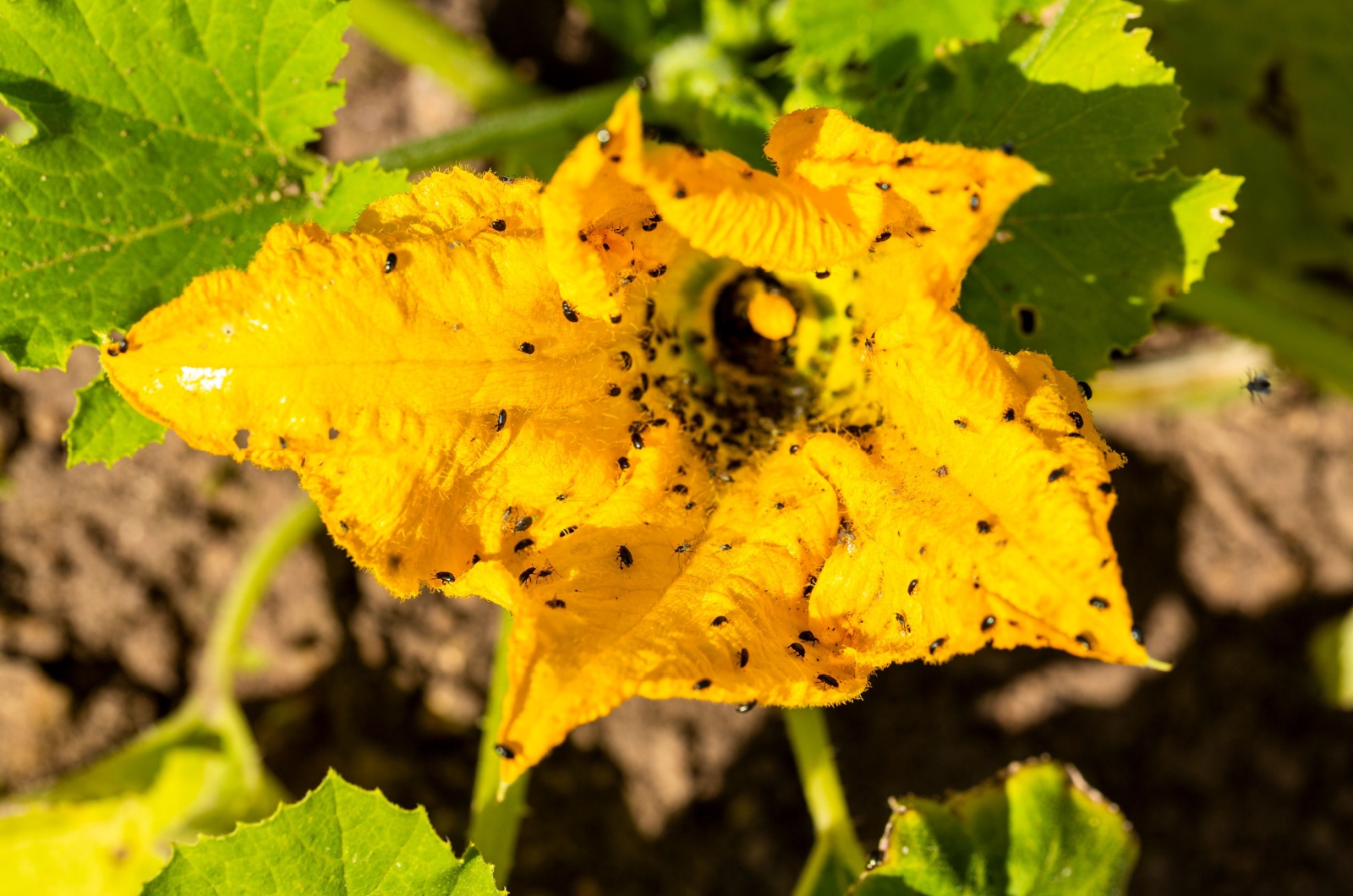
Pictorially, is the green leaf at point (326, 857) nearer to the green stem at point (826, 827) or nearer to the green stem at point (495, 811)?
the green stem at point (495, 811)

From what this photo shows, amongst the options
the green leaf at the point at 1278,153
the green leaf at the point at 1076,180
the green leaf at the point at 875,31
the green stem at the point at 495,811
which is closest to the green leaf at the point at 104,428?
the green stem at the point at 495,811

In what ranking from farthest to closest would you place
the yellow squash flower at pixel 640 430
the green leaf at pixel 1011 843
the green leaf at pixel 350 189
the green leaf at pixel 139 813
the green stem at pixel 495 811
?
the green leaf at pixel 139 813, the green stem at pixel 495 811, the green leaf at pixel 1011 843, the green leaf at pixel 350 189, the yellow squash flower at pixel 640 430

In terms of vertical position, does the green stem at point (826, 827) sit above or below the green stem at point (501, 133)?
below

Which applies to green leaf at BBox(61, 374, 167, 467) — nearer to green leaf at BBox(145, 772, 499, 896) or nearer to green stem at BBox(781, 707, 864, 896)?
green leaf at BBox(145, 772, 499, 896)

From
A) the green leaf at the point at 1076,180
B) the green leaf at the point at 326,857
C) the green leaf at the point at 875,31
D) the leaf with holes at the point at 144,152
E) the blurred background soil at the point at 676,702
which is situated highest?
the leaf with holes at the point at 144,152

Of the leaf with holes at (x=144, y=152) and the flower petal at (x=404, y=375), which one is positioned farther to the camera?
the leaf with holes at (x=144, y=152)

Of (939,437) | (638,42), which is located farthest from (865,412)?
(638,42)
